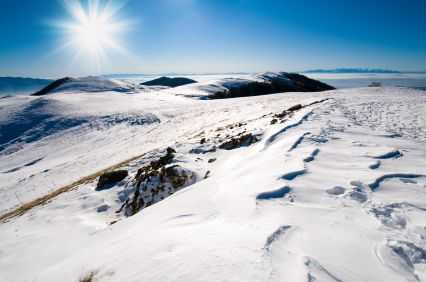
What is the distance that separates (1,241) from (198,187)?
6.93m

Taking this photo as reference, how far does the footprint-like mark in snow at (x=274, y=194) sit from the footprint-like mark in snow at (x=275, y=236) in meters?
1.08

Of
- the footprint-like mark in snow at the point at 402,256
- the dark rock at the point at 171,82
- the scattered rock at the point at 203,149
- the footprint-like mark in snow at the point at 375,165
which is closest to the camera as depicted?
the footprint-like mark in snow at the point at 402,256

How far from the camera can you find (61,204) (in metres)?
9.97

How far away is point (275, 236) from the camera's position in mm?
3266

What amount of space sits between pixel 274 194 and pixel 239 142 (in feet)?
21.5

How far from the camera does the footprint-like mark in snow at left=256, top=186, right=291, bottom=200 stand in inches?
180

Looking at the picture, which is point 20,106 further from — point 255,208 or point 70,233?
point 255,208

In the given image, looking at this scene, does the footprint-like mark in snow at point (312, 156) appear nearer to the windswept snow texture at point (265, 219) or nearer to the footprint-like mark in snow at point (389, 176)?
the windswept snow texture at point (265, 219)

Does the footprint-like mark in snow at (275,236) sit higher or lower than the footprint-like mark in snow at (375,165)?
lower

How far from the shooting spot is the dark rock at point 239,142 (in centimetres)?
1076

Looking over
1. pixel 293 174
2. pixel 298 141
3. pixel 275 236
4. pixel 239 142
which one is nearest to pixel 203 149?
pixel 239 142

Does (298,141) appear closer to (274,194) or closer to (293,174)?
(293,174)

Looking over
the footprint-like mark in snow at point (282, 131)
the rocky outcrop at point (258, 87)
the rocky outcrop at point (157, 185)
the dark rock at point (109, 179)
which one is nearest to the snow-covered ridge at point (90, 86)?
the rocky outcrop at point (258, 87)

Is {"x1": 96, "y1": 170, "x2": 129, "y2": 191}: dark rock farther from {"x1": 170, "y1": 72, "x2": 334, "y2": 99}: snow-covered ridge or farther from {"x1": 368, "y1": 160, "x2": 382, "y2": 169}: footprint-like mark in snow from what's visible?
{"x1": 170, "y1": 72, "x2": 334, "y2": 99}: snow-covered ridge
